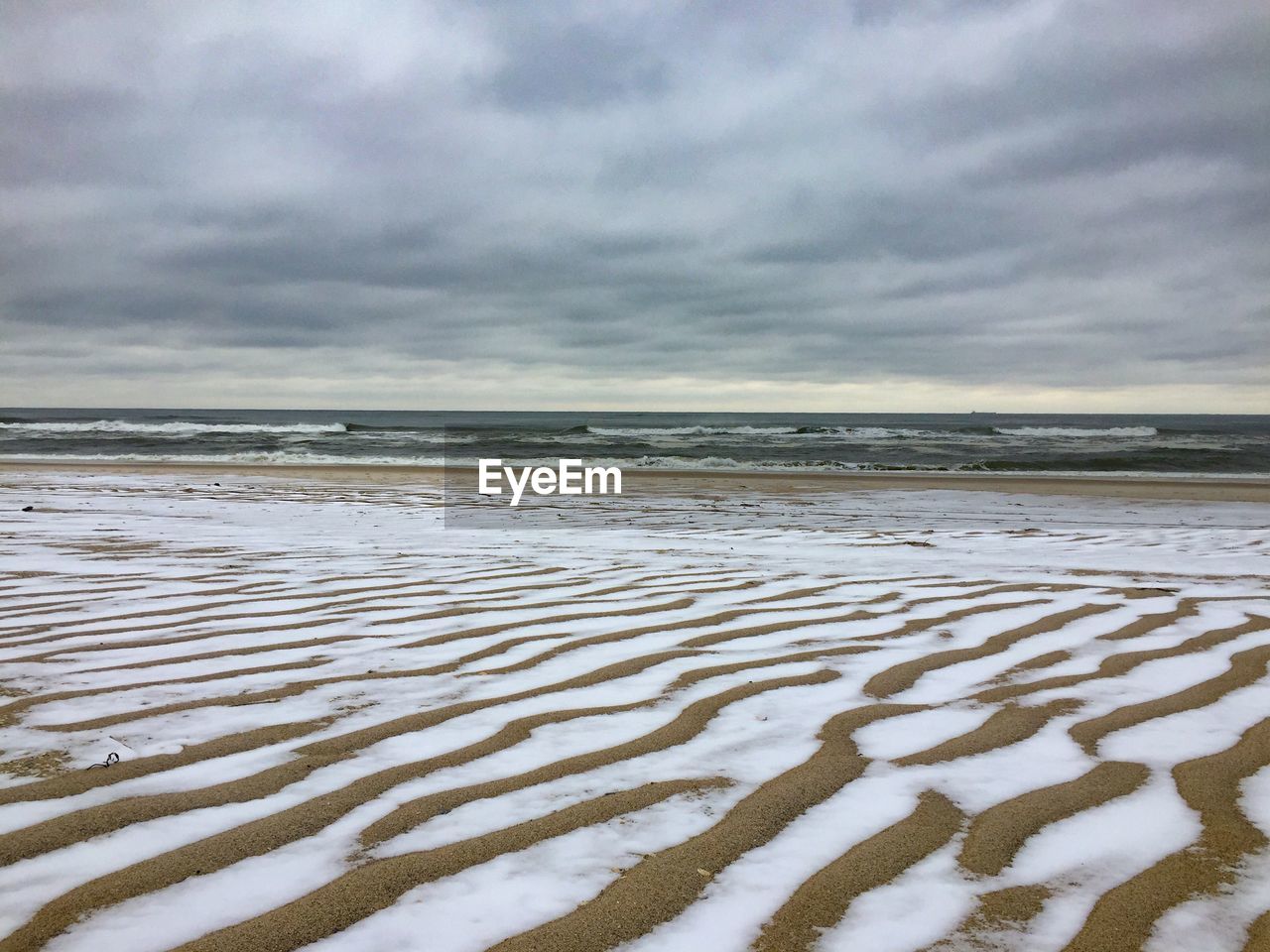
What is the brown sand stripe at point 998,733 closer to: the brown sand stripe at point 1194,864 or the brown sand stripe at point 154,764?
the brown sand stripe at point 1194,864

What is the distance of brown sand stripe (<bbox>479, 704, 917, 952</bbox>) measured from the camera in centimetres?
164

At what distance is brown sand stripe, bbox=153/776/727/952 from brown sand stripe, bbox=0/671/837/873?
191 millimetres

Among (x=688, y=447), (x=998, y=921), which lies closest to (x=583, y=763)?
(x=998, y=921)

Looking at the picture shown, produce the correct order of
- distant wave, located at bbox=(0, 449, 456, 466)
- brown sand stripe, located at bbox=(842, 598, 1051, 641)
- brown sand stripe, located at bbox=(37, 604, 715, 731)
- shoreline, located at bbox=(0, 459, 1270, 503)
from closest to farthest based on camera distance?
brown sand stripe, located at bbox=(37, 604, 715, 731), brown sand stripe, located at bbox=(842, 598, 1051, 641), shoreline, located at bbox=(0, 459, 1270, 503), distant wave, located at bbox=(0, 449, 456, 466)

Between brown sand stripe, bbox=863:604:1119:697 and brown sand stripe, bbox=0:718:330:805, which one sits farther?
brown sand stripe, bbox=863:604:1119:697

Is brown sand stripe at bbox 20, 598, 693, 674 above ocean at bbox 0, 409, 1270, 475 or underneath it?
underneath

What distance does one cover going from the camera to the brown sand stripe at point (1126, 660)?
10.4 feet

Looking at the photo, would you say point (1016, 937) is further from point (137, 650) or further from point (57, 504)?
point (57, 504)

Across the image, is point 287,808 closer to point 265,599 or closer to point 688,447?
point 265,599

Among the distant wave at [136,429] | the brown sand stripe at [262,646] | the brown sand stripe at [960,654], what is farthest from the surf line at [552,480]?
the distant wave at [136,429]

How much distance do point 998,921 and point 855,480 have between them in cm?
1657

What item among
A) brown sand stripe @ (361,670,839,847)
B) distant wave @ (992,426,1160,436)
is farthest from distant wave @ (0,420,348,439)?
brown sand stripe @ (361,670,839,847)

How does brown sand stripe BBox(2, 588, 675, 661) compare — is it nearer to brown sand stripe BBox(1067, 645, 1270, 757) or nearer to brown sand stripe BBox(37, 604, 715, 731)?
brown sand stripe BBox(37, 604, 715, 731)

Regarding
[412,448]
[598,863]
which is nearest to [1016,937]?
[598,863]
